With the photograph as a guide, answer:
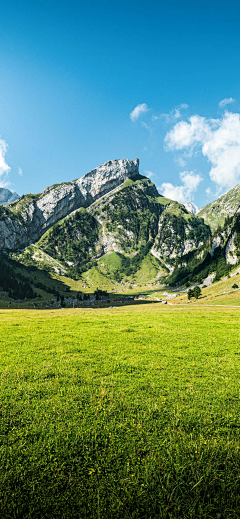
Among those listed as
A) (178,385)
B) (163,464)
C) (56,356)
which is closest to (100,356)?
(56,356)

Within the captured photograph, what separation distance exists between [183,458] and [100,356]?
734 centimetres

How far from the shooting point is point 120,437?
19.3ft

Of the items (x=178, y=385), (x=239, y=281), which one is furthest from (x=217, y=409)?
(x=239, y=281)

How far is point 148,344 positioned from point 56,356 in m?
6.28

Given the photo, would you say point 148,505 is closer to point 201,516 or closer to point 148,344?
point 201,516

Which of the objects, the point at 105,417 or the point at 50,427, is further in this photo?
the point at 105,417

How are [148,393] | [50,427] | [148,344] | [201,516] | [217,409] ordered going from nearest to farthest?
[201,516]
[50,427]
[217,409]
[148,393]
[148,344]

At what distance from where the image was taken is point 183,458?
525cm

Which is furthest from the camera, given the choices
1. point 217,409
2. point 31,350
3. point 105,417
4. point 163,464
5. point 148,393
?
point 31,350

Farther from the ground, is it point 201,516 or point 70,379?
point 70,379

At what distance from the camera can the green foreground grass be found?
436 cm

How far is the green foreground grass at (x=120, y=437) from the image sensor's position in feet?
14.3

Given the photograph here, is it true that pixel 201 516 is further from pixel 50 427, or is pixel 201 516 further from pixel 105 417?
pixel 50 427

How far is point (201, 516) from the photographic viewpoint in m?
4.17
